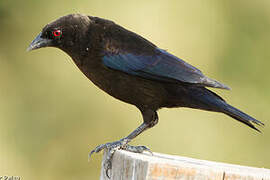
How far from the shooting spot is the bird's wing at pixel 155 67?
483cm

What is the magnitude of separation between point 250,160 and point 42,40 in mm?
3772

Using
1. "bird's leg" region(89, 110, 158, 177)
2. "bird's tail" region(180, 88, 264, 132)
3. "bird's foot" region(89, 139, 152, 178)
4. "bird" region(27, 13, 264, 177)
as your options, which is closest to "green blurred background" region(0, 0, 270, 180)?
"bird's leg" region(89, 110, 158, 177)

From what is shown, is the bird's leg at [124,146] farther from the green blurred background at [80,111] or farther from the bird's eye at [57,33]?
the green blurred background at [80,111]

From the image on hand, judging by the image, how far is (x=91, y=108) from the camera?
23.5 feet

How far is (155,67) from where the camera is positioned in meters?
4.96

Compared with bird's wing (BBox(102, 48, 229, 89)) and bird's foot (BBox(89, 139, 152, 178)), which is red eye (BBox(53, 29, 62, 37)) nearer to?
bird's wing (BBox(102, 48, 229, 89))

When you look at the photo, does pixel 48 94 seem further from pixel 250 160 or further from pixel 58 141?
pixel 250 160

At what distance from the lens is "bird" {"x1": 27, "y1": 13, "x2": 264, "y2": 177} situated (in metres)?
4.86

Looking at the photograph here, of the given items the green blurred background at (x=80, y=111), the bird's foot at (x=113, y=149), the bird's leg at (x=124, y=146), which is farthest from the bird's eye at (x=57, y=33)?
the green blurred background at (x=80, y=111)

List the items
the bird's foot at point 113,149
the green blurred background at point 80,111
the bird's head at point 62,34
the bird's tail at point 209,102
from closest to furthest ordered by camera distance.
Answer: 1. the bird's foot at point 113,149
2. the bird's tail at point 209,102
3. the bird's head at point 62,34
4. the green blurred background at point 80,111

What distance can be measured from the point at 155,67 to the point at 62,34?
973mm

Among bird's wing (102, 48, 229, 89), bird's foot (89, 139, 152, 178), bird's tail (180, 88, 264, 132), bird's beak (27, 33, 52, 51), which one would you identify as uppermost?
bird's beak (27, 33, 52, 51)

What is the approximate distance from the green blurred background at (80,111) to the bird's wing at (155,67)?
2111 mm

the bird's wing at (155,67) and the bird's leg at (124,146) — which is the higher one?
the bird's wing at (155,67)
